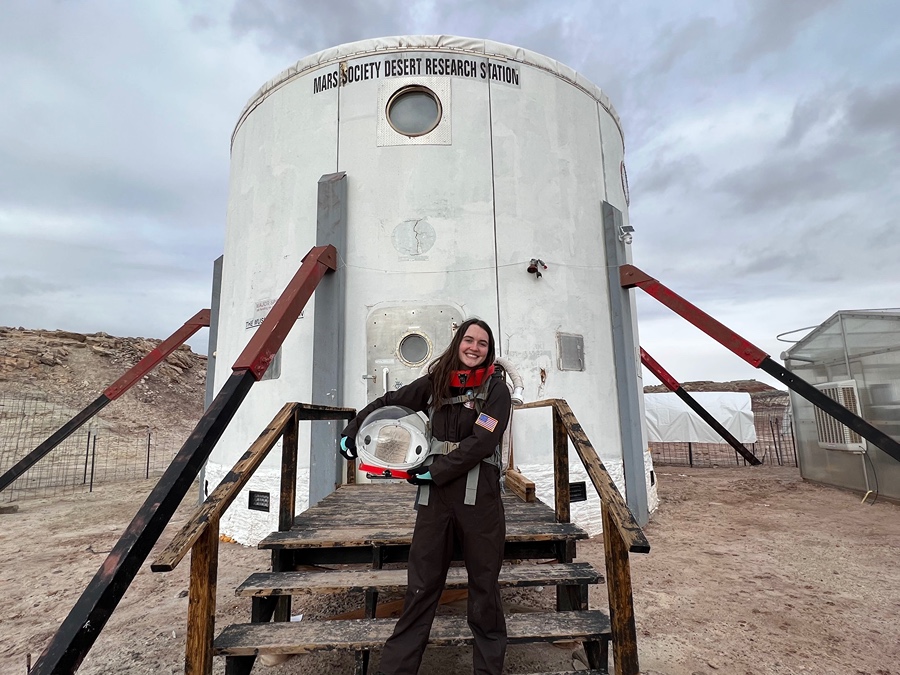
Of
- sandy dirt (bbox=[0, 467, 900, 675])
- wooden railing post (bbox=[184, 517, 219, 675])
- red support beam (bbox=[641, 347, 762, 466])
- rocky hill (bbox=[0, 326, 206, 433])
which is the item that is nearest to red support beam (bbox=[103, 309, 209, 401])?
sandy dirt (bbox=[0, 467, 900, 675])

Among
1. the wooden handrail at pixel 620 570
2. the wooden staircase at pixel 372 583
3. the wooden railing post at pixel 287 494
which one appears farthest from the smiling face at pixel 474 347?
the wooden railing post at pixel 287 494

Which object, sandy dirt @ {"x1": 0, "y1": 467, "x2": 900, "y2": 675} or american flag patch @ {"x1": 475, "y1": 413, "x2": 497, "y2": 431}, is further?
sandy dirt @ {"x1": 0, "y1": 467, "x2": 900, "y2": 675}

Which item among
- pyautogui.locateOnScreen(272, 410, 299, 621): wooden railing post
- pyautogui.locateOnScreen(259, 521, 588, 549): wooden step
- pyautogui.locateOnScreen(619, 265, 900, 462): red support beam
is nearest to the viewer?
pyautogui.locateOnScreen(259, 521, 588, 549): wooden step

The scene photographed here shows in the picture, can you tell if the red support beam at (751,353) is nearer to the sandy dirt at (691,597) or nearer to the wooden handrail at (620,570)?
the sandy dirt at (691,597)

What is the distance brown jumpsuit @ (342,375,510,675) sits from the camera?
2.43m

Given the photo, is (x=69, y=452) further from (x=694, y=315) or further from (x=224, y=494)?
(x=694, y=315)

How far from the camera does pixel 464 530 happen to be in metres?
2.46

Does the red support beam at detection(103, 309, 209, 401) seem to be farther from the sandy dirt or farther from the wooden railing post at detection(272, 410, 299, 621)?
the wooden railing post at detection(272, 410, 299, 621)

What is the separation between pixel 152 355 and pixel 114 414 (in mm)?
21869

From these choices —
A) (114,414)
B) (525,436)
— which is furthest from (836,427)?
(114,414)

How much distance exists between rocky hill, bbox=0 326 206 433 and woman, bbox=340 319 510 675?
28.0 m

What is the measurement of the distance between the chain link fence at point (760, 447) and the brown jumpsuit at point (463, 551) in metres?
12.9

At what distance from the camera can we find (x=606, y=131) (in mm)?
8789

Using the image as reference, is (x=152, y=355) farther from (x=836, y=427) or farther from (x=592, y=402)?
(x=836, y=427)
